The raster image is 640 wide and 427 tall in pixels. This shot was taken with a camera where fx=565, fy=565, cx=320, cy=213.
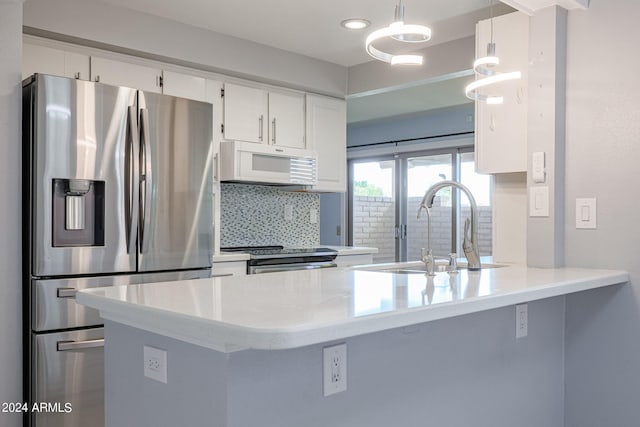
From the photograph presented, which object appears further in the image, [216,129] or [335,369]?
[216,129]

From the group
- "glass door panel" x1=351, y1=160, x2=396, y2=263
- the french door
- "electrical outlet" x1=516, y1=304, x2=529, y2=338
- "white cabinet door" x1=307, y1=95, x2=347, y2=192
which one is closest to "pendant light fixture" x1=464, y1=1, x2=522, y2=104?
"electrical outlet" x1=516, y1=304, x2=529, y2=338

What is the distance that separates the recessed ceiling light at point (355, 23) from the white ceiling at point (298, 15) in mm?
41

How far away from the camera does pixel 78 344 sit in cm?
266

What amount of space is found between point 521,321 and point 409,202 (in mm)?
5276

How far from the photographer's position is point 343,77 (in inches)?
183

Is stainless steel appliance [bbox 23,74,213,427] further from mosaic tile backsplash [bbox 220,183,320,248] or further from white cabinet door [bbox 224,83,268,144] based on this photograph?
mosaic tile backsplash [bbox 220,183,320,248]

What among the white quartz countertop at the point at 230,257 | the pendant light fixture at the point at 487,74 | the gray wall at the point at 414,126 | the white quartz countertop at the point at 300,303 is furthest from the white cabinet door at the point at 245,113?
the gray wall at the point at 414,126

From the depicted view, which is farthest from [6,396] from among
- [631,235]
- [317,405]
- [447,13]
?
[447,13]

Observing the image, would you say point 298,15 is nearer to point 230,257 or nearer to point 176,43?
point 176,43

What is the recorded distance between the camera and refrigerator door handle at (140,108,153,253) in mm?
2885

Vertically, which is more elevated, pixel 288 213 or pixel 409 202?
pixel 409 202

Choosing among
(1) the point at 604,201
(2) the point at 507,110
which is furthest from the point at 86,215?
(1) the point at 604,201

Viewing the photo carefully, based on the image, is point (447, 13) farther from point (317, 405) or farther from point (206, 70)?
point (317, 405)

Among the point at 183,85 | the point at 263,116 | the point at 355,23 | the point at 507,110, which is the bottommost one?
the point at 507,110
